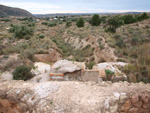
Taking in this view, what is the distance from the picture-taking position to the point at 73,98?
3250 millimetres

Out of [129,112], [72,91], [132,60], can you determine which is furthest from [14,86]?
[132,60]

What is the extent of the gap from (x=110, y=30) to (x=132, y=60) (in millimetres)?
9260

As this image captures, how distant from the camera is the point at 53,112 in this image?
294cm

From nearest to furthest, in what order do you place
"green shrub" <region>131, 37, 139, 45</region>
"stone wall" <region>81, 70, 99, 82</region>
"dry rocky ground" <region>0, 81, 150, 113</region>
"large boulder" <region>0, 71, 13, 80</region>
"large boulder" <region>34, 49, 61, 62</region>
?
"dry rocky ground" <region>0, 81, 150, 113</region>
"stone wall" <region>81, 70, 99, 82</region>
"large boulder" <region>0, 71, 13, 80</region>
"large boulder" <region>34, 49, 61, 62</region>
"green shrub" <region>131, 37, 139, 45</region>

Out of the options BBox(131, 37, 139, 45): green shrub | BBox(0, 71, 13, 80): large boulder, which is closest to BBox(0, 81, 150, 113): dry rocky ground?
BBox(0, 71, 13, 80): large boulder

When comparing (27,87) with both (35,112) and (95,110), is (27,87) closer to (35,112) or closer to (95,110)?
(35,112)

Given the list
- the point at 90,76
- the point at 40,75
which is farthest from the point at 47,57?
the point at 90,76

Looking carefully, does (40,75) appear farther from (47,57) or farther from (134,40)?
(134,40)

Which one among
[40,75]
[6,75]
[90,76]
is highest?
[90,76]

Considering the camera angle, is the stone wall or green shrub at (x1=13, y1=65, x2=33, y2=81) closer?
the stone wall

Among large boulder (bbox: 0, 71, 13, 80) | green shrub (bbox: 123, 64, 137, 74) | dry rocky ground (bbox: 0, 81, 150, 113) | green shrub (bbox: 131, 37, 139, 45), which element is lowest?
large boulder (bbox: 0, 71, 13, 80)

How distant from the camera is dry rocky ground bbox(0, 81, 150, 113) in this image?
303 centimetres

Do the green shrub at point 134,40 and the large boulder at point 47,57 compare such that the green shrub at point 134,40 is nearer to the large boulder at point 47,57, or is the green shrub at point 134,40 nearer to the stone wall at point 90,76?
the stone wall at point 90,76

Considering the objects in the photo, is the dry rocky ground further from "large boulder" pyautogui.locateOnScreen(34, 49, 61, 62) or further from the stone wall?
"large boulder" pyautogui.locateOnScreen(34, 49, 61, 62)
